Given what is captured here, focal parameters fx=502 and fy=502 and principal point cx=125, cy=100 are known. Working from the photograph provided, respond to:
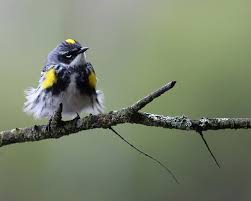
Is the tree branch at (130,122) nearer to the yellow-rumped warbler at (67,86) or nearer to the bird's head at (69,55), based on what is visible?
the yellow-rumped warbler at (67,86)

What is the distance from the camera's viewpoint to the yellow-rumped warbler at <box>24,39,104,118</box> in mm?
1940

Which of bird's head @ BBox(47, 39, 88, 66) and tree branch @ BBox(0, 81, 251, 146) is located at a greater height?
bird's head @ BBox(47, 39, 88, 66)

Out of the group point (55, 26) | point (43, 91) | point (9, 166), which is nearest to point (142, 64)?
point (55, 26)

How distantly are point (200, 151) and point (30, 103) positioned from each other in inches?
42.0

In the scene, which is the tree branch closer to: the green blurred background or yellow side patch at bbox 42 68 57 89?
yellow side patch at bbox 42 68 57 89

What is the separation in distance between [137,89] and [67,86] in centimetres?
115

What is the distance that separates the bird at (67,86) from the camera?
1.94 m

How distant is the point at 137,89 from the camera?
304 centimetres

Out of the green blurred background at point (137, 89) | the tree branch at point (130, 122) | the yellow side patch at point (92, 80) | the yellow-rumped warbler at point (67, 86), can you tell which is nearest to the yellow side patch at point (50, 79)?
the yellow-rumped warbler at point (67, 86)

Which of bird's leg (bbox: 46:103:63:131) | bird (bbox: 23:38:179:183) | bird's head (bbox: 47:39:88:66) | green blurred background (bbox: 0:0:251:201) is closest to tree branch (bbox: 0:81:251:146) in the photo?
bird's leg (bbox: 46:103:63:131)

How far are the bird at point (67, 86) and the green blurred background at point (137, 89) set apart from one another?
2.65 ft

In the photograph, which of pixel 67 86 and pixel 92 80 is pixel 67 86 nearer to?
pixel 67 86

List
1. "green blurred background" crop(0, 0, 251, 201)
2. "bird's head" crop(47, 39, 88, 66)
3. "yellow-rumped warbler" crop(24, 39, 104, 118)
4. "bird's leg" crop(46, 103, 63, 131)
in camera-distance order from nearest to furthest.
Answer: "bird's leg" crop(46, 103, 63, 131) → "yellow-rumped warbler" crop(24, 39, 104, 118) → "bird's head" crop(47, 39, 88, 66) → "green blurred background" crop(0, 0, 251, 201)

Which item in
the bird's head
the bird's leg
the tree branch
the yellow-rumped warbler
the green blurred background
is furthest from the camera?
the green blurred background
